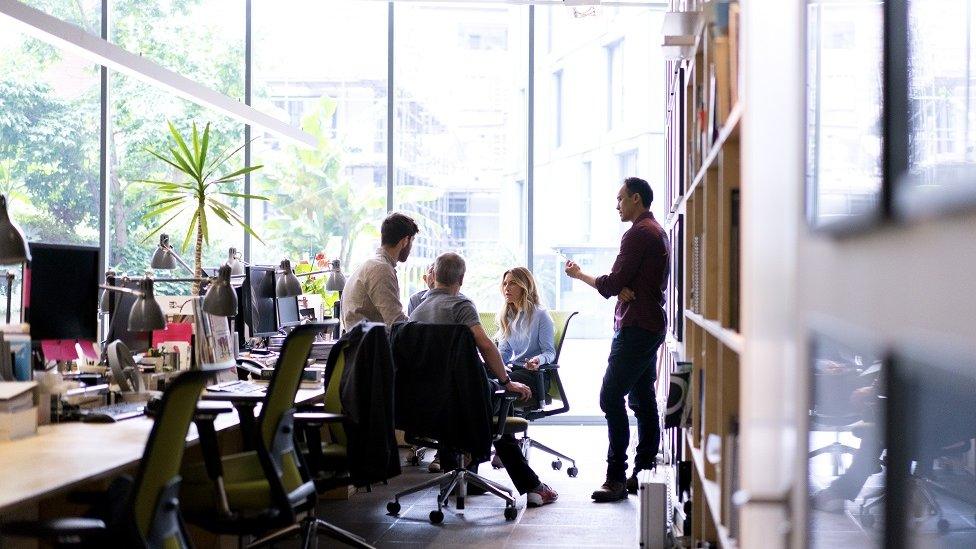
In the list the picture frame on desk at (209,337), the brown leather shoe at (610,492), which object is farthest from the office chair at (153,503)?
the brown leather shoe at (610,492)

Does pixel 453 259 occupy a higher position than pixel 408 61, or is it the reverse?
pixel 408 61

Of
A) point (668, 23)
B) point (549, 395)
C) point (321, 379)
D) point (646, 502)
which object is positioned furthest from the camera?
point (549, 395)

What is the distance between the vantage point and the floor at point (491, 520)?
4672 millimetres

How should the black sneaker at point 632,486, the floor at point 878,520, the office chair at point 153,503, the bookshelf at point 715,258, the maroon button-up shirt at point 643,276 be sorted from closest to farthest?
the floor at point 878,520
the bookshelf at point 715,258
the office chair at point 153,503
the maroon button-up shirt at point 643,276
the black sneaker at point 632,486

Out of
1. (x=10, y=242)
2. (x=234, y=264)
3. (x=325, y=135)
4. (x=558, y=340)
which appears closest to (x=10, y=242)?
(x=10, y=242)

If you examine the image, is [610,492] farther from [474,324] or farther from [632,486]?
[474,324]

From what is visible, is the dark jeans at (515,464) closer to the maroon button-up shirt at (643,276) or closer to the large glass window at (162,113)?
the maroon button-up shirt at (643,276)

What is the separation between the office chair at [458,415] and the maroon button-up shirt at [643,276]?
0.78m

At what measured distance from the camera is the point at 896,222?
0.80 metres

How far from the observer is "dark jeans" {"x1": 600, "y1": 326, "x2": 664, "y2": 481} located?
534 cm

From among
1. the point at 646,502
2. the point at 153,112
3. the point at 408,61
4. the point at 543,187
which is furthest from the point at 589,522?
the point at 153,112

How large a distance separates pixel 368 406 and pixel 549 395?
7.41ft

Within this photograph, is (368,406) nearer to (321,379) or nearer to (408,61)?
(321,379)

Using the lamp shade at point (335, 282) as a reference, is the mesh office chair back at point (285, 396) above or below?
below
